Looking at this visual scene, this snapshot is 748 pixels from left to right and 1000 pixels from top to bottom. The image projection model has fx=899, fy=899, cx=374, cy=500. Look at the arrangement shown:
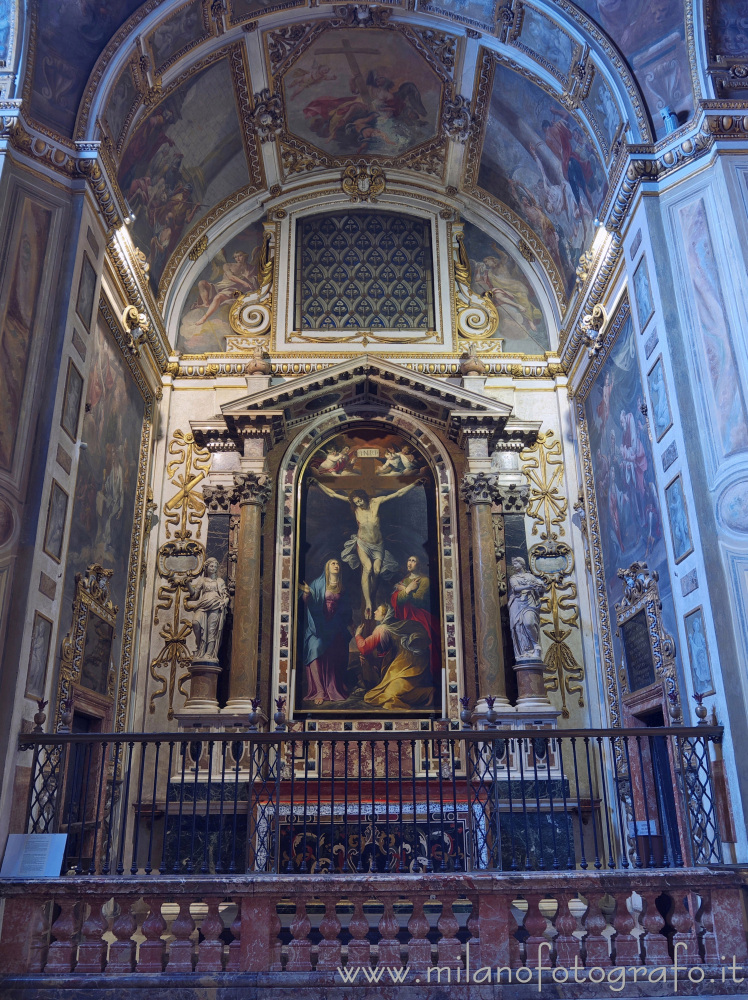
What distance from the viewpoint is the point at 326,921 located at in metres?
6.80

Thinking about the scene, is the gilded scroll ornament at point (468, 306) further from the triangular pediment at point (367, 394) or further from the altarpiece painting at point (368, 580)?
the altarpiece painting at point (368, 580)

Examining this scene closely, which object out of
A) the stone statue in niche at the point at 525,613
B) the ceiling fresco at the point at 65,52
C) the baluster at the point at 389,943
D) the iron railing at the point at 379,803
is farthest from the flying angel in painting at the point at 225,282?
the baluster at the point at 389,943

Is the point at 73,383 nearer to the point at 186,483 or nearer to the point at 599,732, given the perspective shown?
the point at 186,483

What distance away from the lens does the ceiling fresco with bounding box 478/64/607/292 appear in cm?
1247

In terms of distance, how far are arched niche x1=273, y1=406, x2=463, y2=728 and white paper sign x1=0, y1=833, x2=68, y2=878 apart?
5.10m

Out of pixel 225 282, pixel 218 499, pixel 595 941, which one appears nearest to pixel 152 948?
pixel 595 941

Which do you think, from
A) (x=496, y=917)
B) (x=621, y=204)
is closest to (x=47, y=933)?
(x=496, y=917)

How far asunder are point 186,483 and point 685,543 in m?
7.87

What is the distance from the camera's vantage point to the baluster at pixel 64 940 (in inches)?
266

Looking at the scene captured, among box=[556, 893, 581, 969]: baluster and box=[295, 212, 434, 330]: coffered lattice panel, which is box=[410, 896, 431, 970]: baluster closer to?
box=[556, 893, 581, 969]: baluster

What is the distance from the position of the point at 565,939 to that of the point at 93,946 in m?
3.55

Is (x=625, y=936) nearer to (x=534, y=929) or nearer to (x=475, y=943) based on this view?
(x=534, y=929)

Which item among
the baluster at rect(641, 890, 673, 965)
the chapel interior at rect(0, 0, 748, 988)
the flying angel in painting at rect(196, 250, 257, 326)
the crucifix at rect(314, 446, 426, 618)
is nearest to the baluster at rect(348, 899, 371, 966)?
the chapel interior at rect(0, 0, 748, 988)

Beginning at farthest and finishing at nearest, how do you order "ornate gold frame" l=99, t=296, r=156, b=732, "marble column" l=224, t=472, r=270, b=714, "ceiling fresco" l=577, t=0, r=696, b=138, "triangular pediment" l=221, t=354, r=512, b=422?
"triangular pediment" l=221, t=354, r=512, b=422 → "marble column" l=224, t=472, r=270, b=714 → "ornate gold frame" l=99, t=296, r=156, b=732 → "ceiling fresco" l=577, t=0, r=696, b=138
